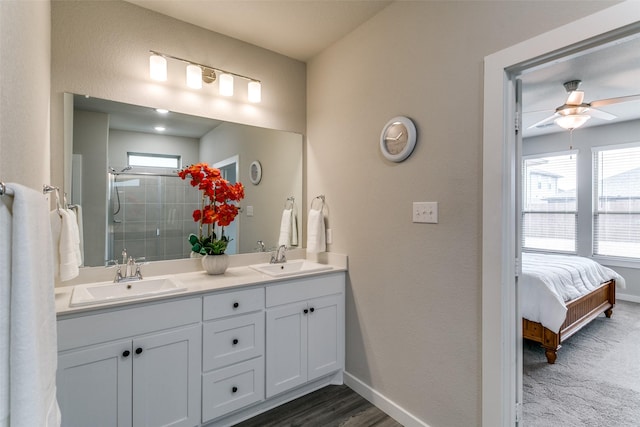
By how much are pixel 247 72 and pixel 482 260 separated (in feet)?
6.80

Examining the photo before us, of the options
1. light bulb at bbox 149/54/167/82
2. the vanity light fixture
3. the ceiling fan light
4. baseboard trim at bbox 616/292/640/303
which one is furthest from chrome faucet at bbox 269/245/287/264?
baseboard trim at bbox 616/292/640/303

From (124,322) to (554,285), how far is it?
3.35 m

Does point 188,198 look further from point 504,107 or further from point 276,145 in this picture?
point 504,107

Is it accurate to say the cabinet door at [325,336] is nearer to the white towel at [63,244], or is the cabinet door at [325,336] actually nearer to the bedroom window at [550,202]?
the white towel at [63,244]

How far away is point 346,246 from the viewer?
2.38 metres

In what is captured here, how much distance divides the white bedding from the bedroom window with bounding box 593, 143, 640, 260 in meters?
1.22

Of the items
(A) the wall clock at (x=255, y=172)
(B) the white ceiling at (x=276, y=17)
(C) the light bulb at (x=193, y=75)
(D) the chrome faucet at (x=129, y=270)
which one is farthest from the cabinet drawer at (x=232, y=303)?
(B) the white ceiling at (x=276, y=17)

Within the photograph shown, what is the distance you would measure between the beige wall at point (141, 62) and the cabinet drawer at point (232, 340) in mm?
1213

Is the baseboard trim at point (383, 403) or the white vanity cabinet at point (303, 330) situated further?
the white vanity cabinet at point (303, 330)

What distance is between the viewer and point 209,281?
6.38ft

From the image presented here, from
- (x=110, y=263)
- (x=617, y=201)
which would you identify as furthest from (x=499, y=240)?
(x=617, y=201)

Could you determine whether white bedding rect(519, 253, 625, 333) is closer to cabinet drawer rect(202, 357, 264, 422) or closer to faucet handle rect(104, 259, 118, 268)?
cabinet drawer rect(202, 357, 264, 422)

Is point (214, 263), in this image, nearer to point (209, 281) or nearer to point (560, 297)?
point (209, 281)

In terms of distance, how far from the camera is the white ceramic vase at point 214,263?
2102 millimetres
